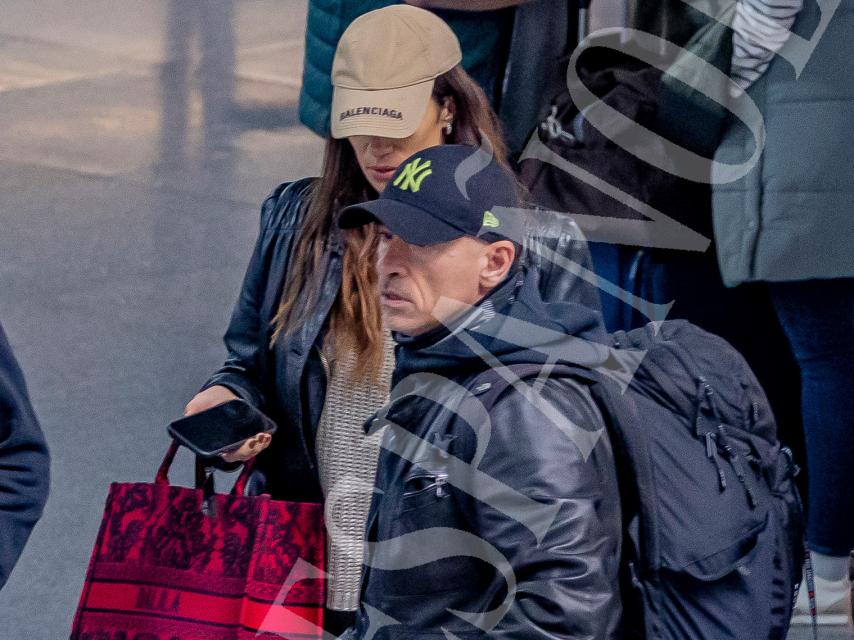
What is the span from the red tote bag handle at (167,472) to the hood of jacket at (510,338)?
634 millimetres

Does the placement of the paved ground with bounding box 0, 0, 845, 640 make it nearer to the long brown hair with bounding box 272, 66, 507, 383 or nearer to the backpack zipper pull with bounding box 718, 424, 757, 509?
the long brown hair with bounding box 272, 66, 507, 383

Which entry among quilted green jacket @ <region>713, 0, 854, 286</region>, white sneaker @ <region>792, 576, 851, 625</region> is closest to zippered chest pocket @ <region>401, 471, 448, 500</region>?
quilted green jacket @ <region>713, 0, 854, 286</region>

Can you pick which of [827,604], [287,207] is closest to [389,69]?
[287,207]

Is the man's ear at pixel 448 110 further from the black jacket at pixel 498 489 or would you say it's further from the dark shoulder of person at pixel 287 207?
the black jacket at pixel 498 489

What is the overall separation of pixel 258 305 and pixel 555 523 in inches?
49.3

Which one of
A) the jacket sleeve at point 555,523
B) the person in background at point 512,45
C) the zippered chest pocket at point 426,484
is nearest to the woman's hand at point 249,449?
the zippered chest pocket at point 426,484

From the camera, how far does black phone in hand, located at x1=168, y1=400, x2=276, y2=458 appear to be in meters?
2.75

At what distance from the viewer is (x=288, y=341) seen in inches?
116

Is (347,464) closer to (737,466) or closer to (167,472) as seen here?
(167,472)

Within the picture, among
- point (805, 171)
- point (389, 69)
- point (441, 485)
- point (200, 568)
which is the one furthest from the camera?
point (805, 171)

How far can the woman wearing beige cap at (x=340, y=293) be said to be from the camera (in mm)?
2883

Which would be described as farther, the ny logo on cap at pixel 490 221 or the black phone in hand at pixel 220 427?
the black phone in hand at pixel 220 427

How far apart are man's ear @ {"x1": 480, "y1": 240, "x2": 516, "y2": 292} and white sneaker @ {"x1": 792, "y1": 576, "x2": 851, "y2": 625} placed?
2.04m

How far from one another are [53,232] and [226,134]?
156cm
